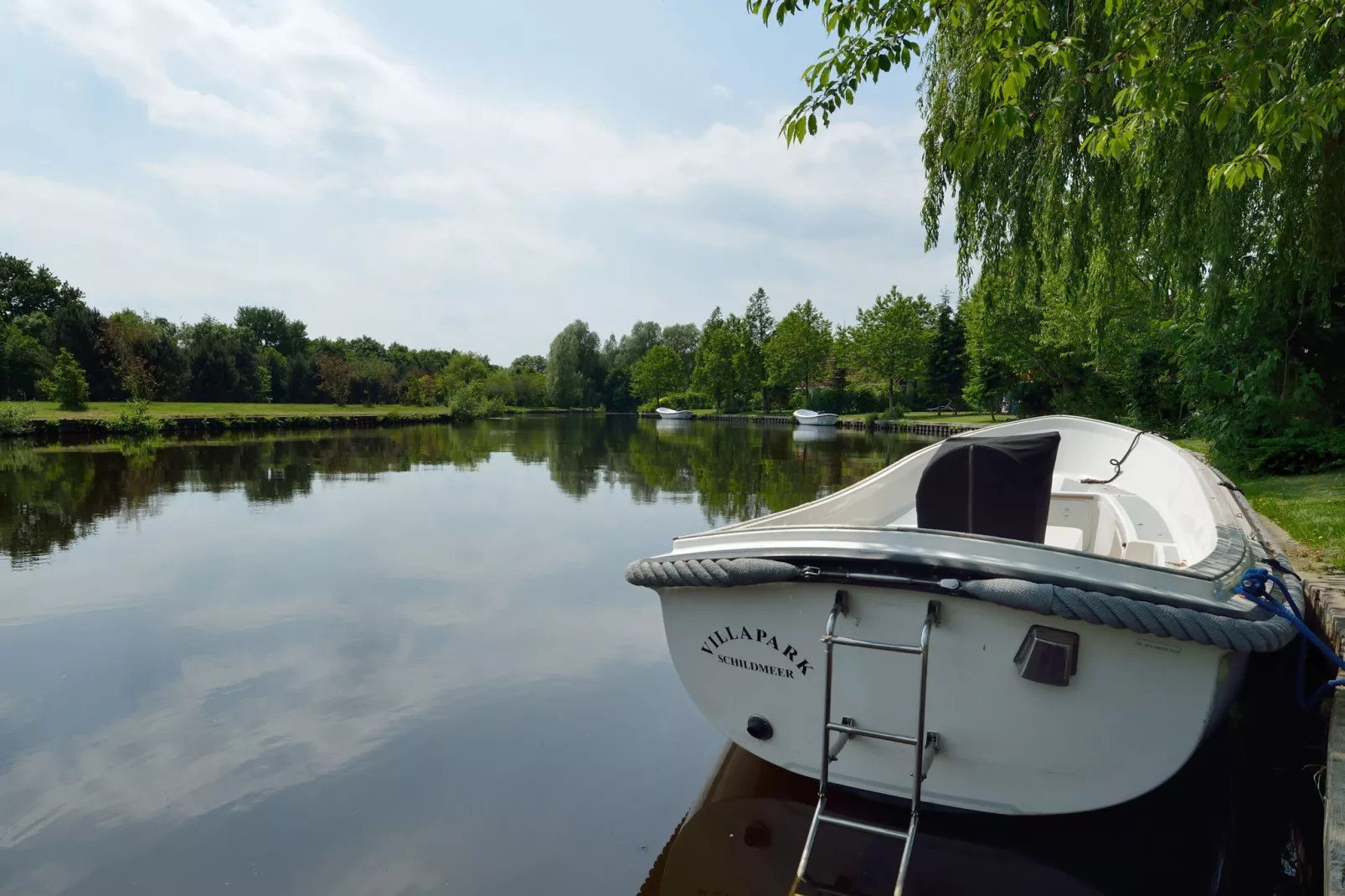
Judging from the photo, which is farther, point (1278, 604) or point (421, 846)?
point (421, 846)

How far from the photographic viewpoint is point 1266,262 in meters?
7.78

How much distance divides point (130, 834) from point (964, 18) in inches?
233

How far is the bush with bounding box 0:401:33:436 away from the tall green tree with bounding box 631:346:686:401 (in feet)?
154

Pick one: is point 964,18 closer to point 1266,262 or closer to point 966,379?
point 1266,262

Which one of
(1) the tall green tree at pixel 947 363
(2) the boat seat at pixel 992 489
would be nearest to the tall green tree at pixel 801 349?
(1) the tall green tree at pixel 947 363

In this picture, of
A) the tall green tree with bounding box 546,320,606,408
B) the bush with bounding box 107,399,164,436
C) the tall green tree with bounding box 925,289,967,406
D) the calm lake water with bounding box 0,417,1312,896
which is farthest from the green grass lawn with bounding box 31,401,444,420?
the tall green tree with bounding box 925,289,967,406

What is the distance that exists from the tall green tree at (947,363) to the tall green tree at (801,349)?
9.83 metres

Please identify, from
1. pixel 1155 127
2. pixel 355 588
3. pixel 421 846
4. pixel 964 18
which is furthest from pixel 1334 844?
pixel 355 588

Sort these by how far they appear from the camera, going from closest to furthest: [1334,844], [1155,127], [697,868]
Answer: [1334,844], [697,868], [1155,127]

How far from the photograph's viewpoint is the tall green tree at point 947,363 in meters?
45.3

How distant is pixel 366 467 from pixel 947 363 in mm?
36382

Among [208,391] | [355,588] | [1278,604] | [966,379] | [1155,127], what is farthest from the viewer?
[208,391]

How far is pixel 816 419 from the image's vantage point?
43.9 m

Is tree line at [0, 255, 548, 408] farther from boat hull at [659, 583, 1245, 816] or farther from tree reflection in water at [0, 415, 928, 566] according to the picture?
boat hull at [659, 583, 1245, 816]
